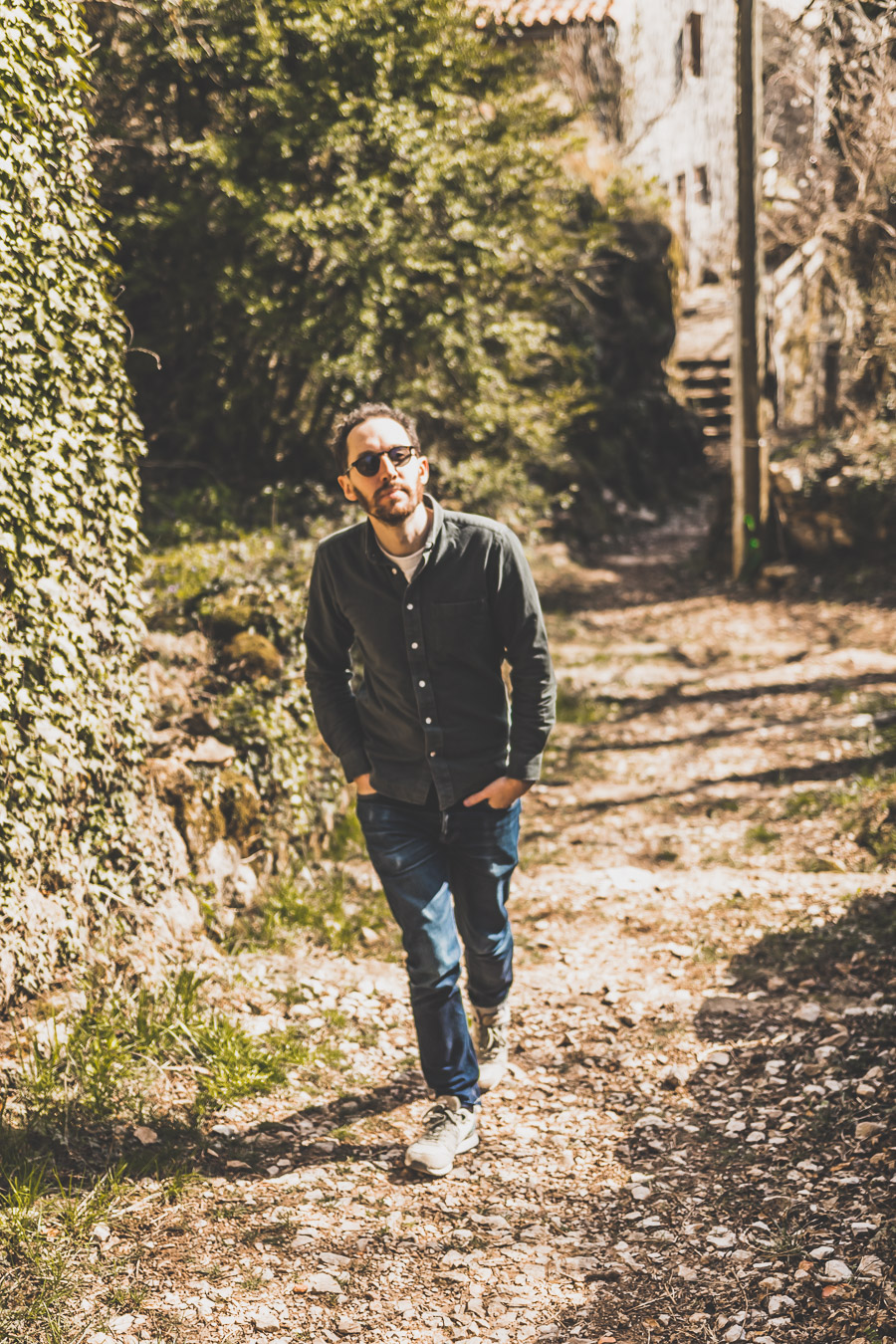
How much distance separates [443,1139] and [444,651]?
5.17 feet

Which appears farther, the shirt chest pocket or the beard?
the shirt chest pocket

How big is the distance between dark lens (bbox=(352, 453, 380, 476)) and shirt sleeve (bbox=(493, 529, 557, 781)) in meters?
0.45

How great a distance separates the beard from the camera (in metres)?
3.15

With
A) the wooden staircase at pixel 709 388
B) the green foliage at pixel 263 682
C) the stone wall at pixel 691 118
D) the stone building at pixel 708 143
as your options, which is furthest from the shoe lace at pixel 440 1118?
the stone wall at pixel 691 118

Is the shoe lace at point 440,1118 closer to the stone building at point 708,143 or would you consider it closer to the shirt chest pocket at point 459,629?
the shirt chest pocket at point 459,629

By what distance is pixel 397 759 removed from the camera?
3398 mm

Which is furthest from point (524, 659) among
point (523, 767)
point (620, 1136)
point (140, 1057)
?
point (140, 1057)

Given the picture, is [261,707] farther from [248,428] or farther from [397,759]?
[248,428]

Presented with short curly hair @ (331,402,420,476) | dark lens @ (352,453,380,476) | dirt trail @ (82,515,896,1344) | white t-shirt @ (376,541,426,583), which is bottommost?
dirt trail @ (82,515,896,1344)

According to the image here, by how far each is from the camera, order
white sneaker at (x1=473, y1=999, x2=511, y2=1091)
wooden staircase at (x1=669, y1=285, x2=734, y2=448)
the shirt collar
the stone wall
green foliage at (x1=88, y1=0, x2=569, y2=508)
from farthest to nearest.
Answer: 1. the stone wall
2. wooden staircase at (x1=669, y1=285, x2=734, y2=448)
3. green foliage at (x1=88, y1=0, x2=569, y2=508)
4. white sneaker at (x1=473, y1=999, x2=511, y2=1091)
5. the shirt collar

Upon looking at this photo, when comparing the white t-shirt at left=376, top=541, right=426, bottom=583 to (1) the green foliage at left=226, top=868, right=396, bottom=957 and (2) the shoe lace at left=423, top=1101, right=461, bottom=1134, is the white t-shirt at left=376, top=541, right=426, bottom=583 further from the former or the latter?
(1) the green foliage at left=226, top=868, right=396, bottom=957

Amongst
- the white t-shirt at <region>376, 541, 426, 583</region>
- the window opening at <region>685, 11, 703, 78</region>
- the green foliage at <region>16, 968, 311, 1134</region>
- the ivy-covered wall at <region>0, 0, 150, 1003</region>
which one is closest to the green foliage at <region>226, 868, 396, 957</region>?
the green foliage at <region>16, 968, 311, 1134</region>

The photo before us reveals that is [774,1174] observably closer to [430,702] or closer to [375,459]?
[430,702]

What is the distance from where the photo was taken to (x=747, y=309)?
10.9 meters
